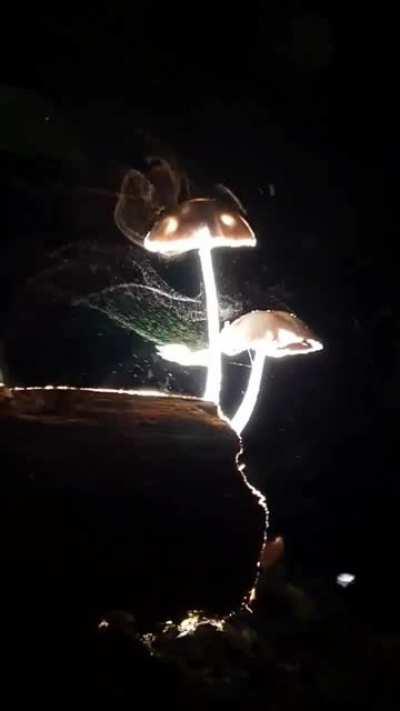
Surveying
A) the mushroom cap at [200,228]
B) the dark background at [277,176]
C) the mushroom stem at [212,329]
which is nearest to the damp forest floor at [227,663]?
the mushroom stem at [212,329]

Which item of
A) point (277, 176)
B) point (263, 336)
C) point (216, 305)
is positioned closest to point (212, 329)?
point (216, 305)

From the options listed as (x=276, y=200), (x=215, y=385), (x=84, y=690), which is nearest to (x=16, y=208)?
(x=276, y=200)

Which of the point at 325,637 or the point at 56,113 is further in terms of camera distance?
the point at 56,113

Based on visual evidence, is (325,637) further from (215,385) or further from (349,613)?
(215,385)

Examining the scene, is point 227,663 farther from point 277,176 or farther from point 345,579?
point 277,176

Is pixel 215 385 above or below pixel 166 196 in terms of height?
below

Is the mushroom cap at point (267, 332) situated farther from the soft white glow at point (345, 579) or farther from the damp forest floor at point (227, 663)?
the soft white glow at point (345, 579)
